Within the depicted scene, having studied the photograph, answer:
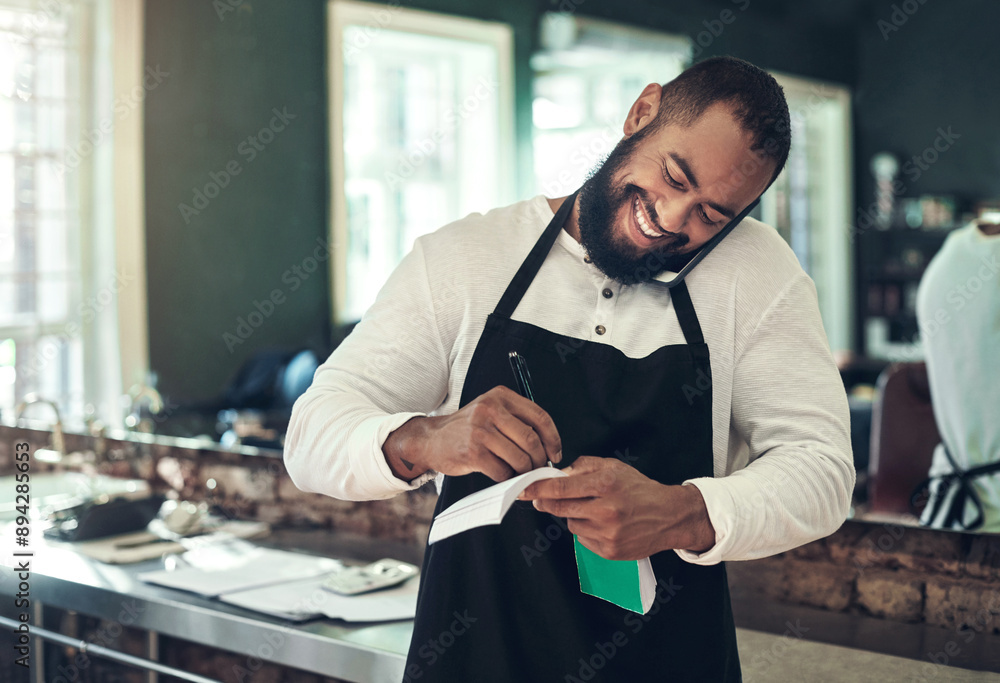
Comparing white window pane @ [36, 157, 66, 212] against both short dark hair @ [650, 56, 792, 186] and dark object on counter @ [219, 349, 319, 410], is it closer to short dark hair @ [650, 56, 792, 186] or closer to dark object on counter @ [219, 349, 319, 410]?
dark object on counter @ [219, 349, 319, 410]

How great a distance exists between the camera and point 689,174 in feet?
3.84

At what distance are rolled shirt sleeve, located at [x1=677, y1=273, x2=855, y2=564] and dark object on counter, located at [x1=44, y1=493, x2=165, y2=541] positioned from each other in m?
1.72

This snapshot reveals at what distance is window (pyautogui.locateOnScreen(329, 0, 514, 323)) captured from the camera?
94.0 inches

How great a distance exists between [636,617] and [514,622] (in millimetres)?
167

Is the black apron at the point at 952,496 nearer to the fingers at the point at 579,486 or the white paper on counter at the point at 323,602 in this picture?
the fingers at the point at 579,486

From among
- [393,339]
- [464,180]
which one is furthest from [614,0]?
[393,339]

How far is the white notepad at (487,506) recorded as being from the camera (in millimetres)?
944

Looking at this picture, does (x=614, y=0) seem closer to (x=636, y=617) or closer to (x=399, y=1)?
(x=399, y=1)

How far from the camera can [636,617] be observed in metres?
1.20

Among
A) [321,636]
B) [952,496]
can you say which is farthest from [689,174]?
[321,636]

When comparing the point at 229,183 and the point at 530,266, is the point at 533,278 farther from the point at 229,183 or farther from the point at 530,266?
the point at 229,183

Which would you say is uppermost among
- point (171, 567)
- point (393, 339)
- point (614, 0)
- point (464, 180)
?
point (614, 0)

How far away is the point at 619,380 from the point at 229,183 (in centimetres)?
194

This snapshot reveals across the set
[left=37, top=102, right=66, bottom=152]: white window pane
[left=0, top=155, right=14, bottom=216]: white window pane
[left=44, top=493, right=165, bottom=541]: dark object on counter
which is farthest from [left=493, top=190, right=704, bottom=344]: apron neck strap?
[left=0, top=155, right=14, bottom=216]: white window pane
